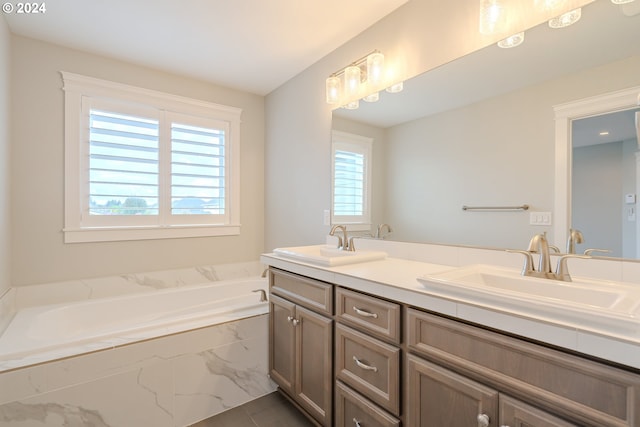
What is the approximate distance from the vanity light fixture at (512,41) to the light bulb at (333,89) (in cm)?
109

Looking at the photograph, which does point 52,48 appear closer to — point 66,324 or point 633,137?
point 66,324

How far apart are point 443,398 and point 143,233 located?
100 inches

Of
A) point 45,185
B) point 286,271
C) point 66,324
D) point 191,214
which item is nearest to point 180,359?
point 286,271

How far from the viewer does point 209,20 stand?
77.9 inches

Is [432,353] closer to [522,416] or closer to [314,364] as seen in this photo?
[522,416]

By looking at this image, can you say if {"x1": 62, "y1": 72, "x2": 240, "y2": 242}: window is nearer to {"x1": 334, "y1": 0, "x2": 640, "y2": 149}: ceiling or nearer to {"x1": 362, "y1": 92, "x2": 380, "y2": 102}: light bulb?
{"x1": 362, "y1": 92, "x2": 380, "y2": 102}: light bulb

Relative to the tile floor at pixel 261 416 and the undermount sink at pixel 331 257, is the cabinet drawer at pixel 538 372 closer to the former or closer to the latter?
the undermount sink at pixel 331 257

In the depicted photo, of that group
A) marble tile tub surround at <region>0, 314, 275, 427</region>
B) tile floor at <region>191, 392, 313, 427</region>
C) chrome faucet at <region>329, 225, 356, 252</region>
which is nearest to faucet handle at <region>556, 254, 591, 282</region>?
chrome faucet at <region>329, 225, 356, 252</region>

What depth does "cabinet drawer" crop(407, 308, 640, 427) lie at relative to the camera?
2.28ft

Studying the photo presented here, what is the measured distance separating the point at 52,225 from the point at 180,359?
1.52m

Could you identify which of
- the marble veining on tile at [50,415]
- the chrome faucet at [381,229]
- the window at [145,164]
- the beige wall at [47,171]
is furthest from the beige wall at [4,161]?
the chrome faucet at [381,229]

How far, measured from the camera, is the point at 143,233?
8.57 ft

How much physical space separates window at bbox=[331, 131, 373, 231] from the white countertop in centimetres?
59

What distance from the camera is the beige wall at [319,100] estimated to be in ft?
5.22
